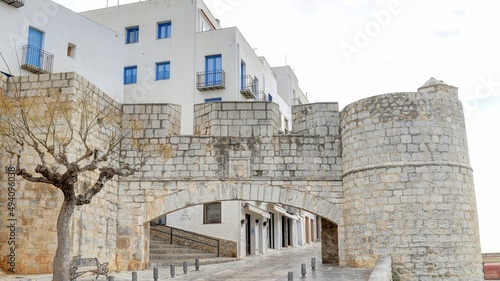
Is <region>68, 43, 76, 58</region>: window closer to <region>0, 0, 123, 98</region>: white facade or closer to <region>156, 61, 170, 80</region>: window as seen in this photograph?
<region>0, 0, 123, 98</region>: white facade

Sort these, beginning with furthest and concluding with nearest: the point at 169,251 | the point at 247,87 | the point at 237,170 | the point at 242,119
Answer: the point at 247,87, the point at 169,251, the point at 242,119, the point at 237,170

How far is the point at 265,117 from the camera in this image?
42.0 ft

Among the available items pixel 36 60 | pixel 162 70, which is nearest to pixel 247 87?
pixel 162 70

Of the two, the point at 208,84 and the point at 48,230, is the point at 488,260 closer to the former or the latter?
the point at 208,84

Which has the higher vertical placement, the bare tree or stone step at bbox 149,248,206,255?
the bare tree

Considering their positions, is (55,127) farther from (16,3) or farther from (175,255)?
(175,255)

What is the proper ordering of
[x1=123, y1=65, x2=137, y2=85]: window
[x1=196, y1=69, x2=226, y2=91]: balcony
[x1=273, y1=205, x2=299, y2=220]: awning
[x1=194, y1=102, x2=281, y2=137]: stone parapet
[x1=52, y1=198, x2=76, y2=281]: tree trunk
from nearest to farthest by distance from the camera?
[x1=52, y1=198, x2=76, y2=281]: tree trunk, [x1=194, y1=102, x2=281, y2=137]: stone parapet, [x1=196, y1=69, x2=226, y2=91]: balcony, [x1=123, y1=65, x2=137, y2=85]: window, [x1=273, y1=205, x2=299, y2=220]: awning

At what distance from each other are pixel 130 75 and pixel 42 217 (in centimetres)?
1422

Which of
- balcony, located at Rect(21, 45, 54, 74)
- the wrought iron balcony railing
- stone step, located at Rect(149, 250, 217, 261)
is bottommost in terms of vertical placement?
stone step, located at Rect(149, 250, 217, 261)

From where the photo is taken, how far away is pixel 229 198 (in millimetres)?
12352

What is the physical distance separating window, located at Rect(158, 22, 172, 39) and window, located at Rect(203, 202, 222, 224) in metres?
8.22

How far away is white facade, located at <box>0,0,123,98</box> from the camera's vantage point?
50.9 feet

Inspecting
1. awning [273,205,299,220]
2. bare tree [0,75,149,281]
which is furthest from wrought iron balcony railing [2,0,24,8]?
awning [273,205,299,220]

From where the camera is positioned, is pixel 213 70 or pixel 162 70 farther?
pixel 162 70
